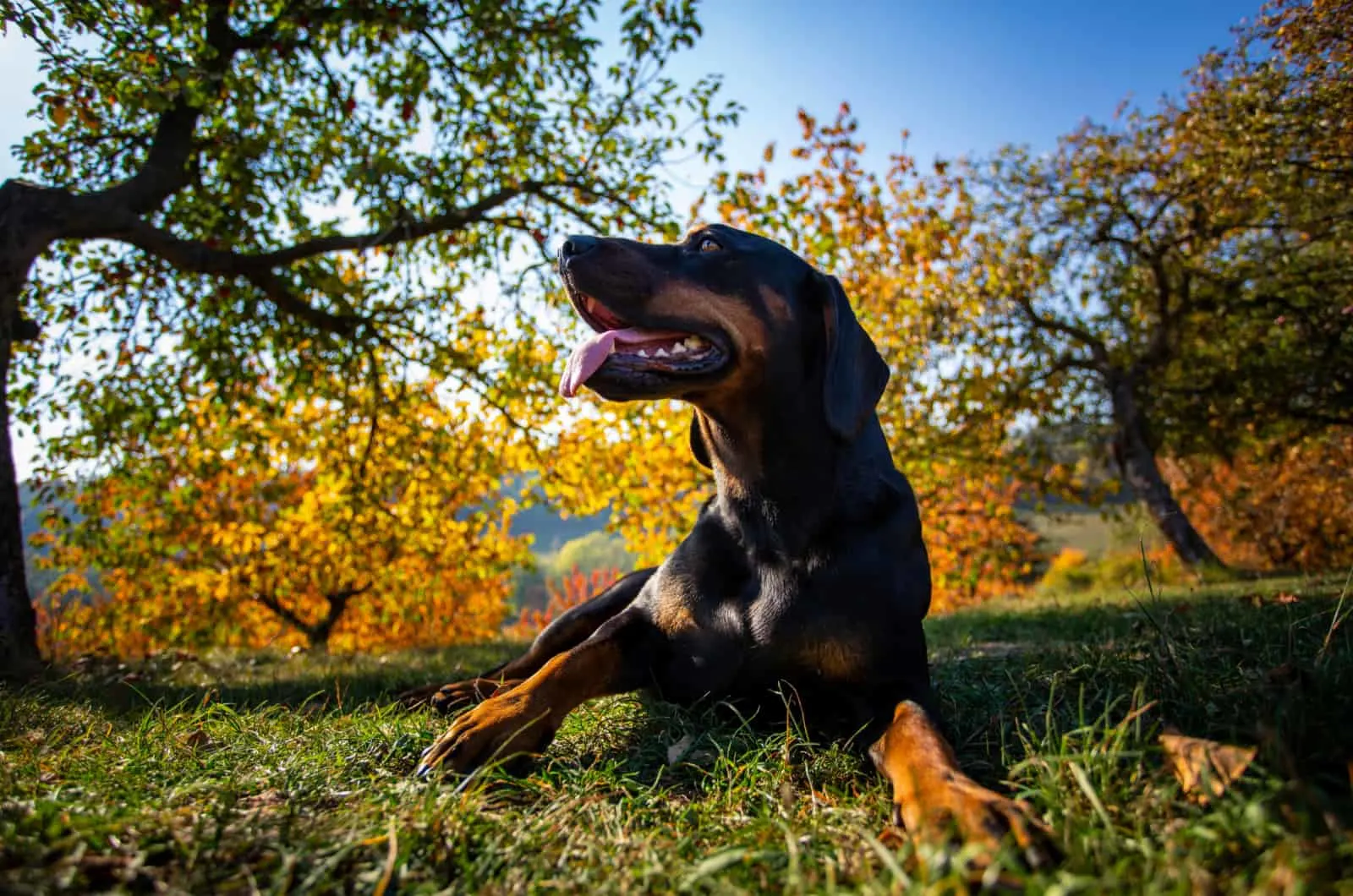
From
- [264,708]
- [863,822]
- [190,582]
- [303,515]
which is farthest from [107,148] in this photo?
[863,822]

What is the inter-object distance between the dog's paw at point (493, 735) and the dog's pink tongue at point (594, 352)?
3.48 ft

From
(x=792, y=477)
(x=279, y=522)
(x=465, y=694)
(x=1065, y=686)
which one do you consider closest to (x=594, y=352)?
(x=792, y=477)

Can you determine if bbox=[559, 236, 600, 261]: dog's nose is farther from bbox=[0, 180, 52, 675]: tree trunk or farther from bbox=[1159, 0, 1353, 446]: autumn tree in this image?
bbox=[1159, 0, 1353, 446]: autumn tree

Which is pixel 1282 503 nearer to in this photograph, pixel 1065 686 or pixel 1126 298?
pixel 1126 298

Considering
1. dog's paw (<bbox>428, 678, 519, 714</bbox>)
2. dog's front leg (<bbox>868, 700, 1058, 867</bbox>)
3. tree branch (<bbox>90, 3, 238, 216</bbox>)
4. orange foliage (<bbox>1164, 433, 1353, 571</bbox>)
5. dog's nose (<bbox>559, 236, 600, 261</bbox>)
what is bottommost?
orange foliage (<bbox>1164, 433, 1353, 571</bbox>)

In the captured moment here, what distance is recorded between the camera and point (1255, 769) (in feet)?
4.53

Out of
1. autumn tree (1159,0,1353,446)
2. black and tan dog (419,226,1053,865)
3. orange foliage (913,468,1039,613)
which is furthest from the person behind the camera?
orange foliage (913,468,1039,613)

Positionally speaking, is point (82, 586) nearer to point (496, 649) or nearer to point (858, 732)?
point (496, 649)

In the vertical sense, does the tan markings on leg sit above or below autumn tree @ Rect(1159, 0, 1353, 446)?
below

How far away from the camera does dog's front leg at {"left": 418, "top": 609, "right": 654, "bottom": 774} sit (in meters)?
2.05

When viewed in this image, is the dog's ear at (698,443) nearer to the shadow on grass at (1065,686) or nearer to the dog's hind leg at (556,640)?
the dog's hind leg at (556,640)

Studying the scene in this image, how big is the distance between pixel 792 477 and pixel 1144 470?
Answer: 12.3 meters

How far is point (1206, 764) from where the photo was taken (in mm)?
1423

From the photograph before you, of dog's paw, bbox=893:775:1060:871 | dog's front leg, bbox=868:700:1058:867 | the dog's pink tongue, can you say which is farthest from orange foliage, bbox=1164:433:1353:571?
dog's paw, bbox=893:775:1060:871
